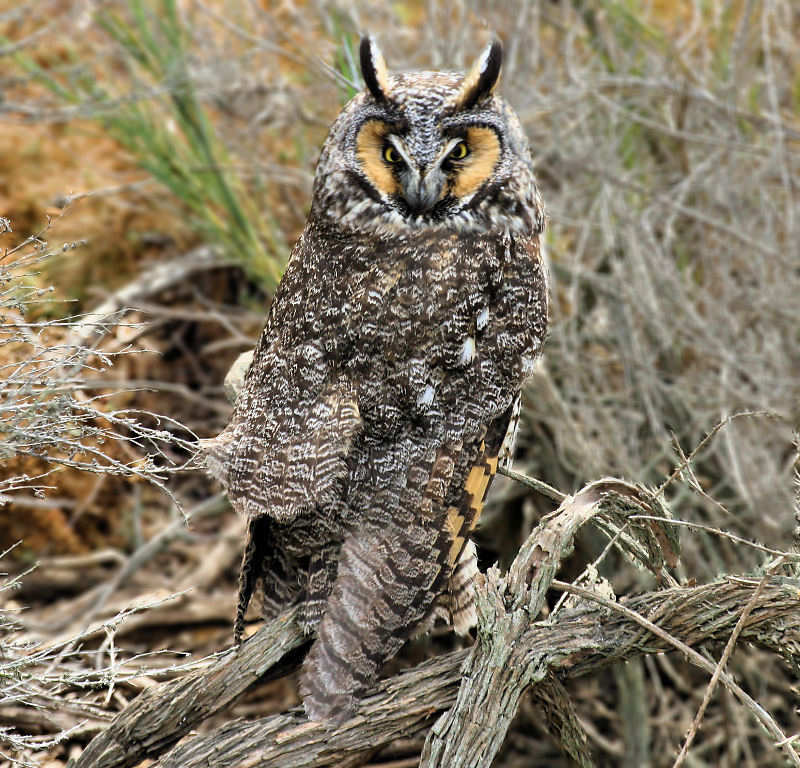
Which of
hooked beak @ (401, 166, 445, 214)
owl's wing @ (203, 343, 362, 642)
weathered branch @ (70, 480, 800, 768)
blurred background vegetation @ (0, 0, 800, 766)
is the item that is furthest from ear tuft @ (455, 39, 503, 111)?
blurred background vegetation @ (0, 0, 800, 766)

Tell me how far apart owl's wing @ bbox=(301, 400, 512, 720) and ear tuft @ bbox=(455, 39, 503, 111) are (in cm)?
80

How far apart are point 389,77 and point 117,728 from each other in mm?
1616

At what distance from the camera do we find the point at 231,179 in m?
4.36

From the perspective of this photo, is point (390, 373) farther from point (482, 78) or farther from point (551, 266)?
point (551, 266)

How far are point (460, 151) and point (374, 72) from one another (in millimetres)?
272

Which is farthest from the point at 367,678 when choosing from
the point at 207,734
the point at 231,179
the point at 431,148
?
the point at 231,179

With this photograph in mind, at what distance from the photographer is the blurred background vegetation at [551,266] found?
402 centimetres

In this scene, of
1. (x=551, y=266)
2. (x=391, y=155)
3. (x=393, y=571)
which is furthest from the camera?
(x=551, y=266)

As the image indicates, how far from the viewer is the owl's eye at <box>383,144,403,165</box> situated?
2.33 m

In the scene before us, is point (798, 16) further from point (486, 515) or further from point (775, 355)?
point (486, 515)

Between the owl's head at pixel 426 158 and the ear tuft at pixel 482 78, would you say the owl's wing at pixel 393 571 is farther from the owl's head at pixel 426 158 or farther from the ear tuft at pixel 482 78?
the ear tuft at pixel 482 78

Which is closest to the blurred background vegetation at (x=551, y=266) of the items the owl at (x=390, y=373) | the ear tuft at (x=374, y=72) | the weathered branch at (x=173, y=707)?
the owl at (x=390, y=373)

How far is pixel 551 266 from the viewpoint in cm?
429

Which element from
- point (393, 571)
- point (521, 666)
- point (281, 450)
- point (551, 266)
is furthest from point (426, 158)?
point (551, 266)
